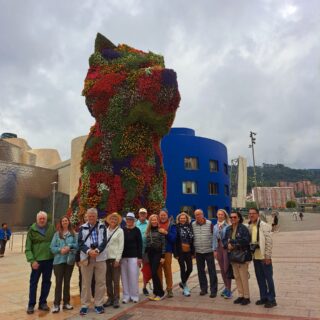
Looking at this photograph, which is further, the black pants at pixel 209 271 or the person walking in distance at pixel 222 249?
the black pants at pixel 209 271

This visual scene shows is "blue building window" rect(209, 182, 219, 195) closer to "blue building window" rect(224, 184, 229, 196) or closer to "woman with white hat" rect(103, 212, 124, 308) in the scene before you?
"blue building window" rect(224, 184, 229, 196)

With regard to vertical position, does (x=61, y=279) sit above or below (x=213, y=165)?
below

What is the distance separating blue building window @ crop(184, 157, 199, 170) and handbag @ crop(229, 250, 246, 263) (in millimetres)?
29281

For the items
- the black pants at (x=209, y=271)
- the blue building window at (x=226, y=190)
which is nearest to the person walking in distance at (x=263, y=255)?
the black pants at (x=209, y=271)

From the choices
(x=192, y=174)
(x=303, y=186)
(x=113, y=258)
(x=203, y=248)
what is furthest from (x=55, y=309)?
(x=303, y=186)

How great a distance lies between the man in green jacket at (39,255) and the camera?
572 centimetres

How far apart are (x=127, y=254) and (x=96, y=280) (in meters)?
0.71

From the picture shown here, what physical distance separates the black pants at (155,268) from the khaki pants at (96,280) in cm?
101

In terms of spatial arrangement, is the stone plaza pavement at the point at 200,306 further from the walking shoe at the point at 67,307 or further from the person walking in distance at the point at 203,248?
the person walking in distance at the point at 203,248

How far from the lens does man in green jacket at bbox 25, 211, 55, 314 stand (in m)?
5.72

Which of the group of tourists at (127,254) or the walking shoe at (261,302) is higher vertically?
the group of tourists at (127,254)

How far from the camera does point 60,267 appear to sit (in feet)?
18.9

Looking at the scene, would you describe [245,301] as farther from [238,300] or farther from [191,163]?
[191,163]

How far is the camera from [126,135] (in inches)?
380
